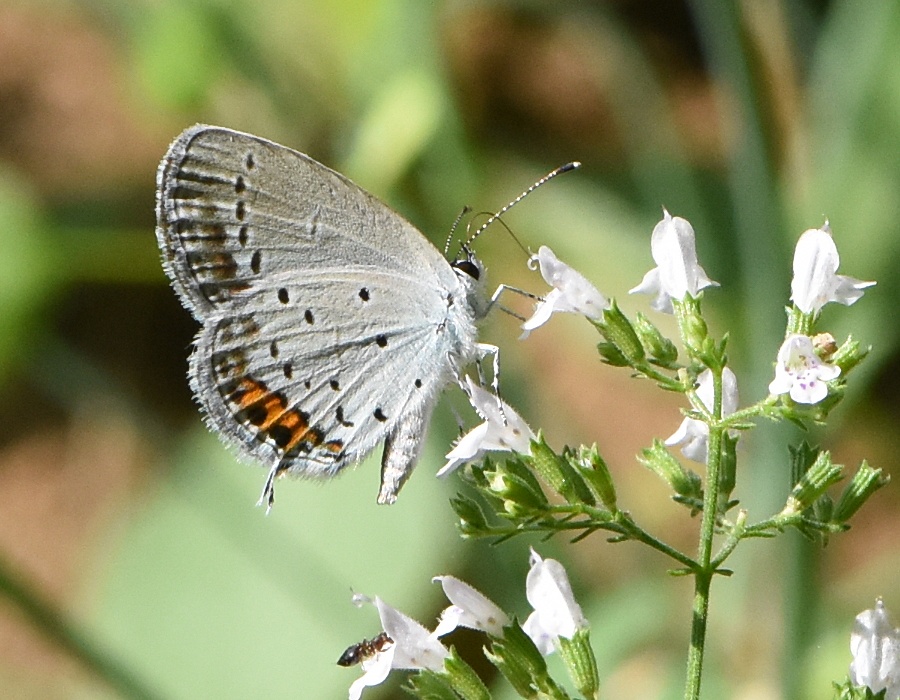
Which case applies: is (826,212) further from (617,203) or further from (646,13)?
(646,13)

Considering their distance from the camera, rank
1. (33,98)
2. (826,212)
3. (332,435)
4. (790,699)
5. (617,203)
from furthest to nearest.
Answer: (33,98) → (617,203) → (826,212) → (790,699) → (332,435)

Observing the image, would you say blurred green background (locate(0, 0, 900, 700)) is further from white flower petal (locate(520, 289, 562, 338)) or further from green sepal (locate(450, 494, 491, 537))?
green sepal (locate(450, 494, 491, 537))

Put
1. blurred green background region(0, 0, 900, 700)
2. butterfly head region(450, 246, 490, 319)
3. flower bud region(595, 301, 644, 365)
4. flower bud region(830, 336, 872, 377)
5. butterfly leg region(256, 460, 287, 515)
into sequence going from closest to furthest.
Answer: flower bud region(830, 336, 872, 377) < flower bud region(595, 301, 644, 365) < butterfly leg region(256, 460, 287, 515) < butterfly head region(450, 246, 490, 319) < blurred green background region(0, 0, 900, 700)

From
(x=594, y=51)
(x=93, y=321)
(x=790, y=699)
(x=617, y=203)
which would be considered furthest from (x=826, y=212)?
(x=93, y=321)

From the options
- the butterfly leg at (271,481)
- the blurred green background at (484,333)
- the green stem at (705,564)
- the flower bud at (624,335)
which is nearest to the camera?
the green stem at (705,564)

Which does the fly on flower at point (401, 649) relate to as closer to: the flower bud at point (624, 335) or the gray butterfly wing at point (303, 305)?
the gray butterfly wing at point (303, 305)

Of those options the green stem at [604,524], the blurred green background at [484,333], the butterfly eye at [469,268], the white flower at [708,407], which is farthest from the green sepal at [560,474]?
the blurred green background at [484,333]

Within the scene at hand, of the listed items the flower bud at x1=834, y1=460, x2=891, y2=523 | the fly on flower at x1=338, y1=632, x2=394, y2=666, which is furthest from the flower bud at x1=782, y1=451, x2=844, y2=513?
the fly on flower at x1=338, y1=632, x2=394, y2=666
